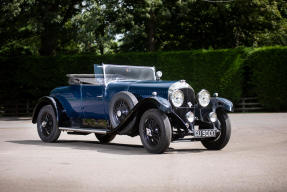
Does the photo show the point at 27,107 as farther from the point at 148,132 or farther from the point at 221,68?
the point at 148,132

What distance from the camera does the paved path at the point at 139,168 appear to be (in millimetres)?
6367

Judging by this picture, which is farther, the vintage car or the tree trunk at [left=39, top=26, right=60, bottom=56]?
the tree trunk at [left=39, top=26, right=60, bottom=56]

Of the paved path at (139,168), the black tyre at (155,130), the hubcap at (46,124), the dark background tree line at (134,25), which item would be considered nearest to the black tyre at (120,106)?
the black tyre at (155,130)

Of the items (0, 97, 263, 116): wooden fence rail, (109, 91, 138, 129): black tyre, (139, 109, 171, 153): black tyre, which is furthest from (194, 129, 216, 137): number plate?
(0, 97, 263, 116): wooden fence rail

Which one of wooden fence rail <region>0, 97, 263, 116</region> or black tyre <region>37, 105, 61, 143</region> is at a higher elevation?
black tyre <region>37, 105, 61, 143</region>

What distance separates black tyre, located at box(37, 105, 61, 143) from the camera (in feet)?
39.8

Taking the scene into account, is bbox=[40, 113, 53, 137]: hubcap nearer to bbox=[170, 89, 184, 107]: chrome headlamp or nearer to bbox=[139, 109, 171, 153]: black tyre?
bbox=[139, 109, 171, 153]: black tyre

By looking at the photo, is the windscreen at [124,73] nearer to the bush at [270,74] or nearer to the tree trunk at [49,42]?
the bush at [270,74]

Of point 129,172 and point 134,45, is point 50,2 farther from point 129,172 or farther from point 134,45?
point 129,172

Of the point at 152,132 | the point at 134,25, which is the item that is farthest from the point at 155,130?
the point at 134,25

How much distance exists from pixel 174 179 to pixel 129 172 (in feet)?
2.86

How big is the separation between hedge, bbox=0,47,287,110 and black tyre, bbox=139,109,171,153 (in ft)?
55.8

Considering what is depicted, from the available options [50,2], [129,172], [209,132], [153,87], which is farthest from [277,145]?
[50,2]

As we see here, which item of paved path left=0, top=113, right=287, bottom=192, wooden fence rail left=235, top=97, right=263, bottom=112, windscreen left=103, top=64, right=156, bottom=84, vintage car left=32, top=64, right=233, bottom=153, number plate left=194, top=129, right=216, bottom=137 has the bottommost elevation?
wooden fence rail left=235, top=97, right=263, bottom=112
